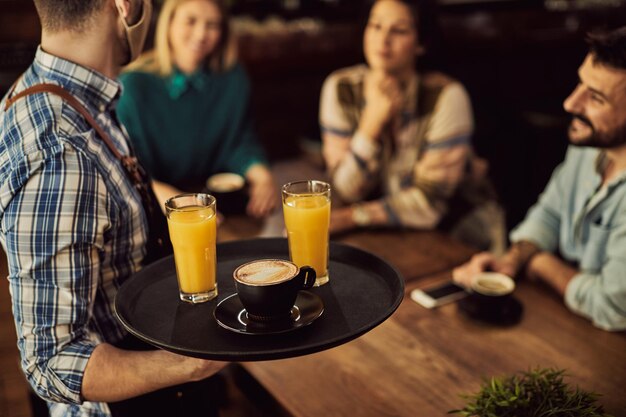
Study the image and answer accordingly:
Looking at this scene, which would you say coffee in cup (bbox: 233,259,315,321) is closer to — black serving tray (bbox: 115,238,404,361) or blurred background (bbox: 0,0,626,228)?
black serving tray (bbox: 115,238,404,361)

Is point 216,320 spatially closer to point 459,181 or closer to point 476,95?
point 459,181

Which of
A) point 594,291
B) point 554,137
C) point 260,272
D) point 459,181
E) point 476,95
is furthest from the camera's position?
point 476,95

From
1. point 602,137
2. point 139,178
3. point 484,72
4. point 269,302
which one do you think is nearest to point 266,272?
point 269,302

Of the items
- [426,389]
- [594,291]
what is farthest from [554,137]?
[426,389]

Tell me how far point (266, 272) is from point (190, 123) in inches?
76.1

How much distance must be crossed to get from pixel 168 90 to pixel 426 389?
1.96 meters

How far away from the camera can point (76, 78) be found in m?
1.31

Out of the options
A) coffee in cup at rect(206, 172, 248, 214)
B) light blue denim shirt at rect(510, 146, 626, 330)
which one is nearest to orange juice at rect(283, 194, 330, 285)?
light blue denim shirt at rect(510, 146, 626, 330)

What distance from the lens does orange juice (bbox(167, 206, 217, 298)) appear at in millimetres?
1248

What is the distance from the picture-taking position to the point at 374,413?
132 cm

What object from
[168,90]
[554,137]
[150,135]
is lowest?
[554,137]

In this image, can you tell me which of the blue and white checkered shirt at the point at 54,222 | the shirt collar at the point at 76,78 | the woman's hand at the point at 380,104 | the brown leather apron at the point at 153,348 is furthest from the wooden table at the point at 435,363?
the woman's hand at the point at 380,104

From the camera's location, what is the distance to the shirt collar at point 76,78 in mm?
1295

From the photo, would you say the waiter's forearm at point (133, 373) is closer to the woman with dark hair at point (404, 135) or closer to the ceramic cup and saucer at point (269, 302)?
the ceramic cup and saucer at point (269, 302)
